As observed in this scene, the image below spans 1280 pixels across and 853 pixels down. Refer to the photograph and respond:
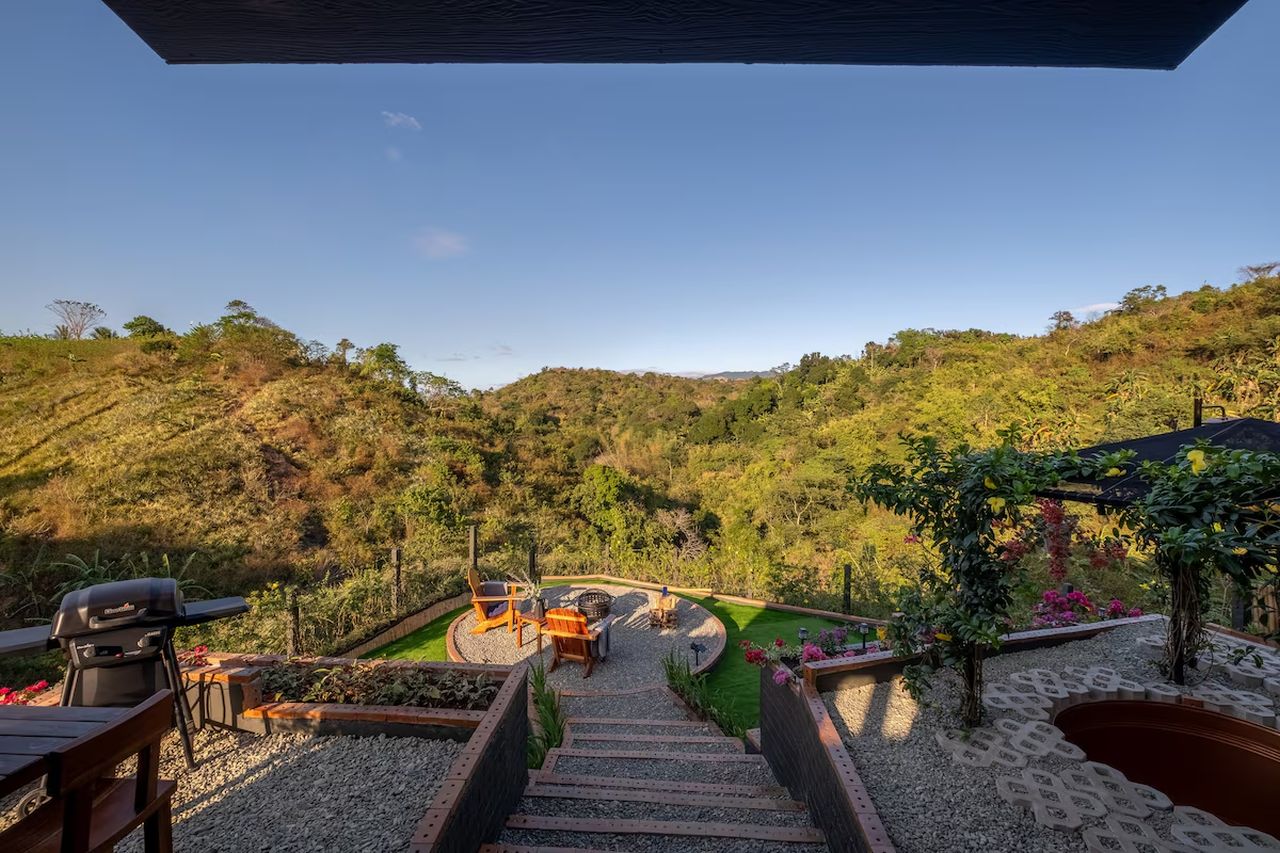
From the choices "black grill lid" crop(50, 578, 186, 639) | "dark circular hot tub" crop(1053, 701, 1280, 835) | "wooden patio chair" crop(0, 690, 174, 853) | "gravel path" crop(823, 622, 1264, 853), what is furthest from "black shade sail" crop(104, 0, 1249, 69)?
"dark circular hot tub" crop(1053, 701, 1280, 835)

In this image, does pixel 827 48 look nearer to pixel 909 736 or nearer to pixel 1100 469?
pixel 1100 469

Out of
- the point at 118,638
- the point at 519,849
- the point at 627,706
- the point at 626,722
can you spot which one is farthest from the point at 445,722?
the point at 627,706

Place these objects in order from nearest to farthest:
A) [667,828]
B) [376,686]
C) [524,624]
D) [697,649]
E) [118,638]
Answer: [667,828] → [118,638] → [376,686] → [697,649] → [524,624]

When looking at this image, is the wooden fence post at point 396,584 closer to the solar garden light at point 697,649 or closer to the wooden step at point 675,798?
the solar garden light at point 697,649

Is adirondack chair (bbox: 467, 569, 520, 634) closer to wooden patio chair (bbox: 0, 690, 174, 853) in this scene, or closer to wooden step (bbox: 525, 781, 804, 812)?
wooden step (bbox: 525, 781, 804, 812)

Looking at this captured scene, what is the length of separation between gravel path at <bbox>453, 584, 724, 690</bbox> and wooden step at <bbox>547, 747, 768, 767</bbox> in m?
1.51

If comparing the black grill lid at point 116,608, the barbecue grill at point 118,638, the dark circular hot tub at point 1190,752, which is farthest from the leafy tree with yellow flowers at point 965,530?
the black grill lid at point 116,608

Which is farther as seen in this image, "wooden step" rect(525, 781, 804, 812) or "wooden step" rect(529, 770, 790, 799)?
"wooden step" rect(529, 770, 790, 799)

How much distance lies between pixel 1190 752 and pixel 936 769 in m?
1.70

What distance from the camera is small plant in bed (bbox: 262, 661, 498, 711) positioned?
9.62 ft

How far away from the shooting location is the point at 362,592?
657 cm

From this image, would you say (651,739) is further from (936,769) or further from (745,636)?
(745,636)

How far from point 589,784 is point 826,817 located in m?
1.35

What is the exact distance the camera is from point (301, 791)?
2.46 m
